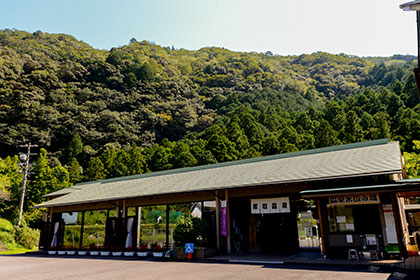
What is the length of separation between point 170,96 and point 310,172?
64429 mm

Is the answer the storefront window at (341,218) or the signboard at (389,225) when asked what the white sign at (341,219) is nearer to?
A: the storefront window at (341,218)

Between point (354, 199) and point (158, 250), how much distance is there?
872 cm

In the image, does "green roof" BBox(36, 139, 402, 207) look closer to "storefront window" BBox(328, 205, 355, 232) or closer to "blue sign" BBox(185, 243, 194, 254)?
"storefront window" BBox(328, 205, 355, 232)

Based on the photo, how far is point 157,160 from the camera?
4178cm

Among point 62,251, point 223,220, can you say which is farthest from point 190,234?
point 62,251

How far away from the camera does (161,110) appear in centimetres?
6594

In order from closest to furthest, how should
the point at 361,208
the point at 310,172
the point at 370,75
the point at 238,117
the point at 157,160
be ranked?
the point at 361,208 → the point at 310,172 → the point at 157,160 → the point at 238,117 → the point at 370,75

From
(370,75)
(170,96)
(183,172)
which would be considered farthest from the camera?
(370,75)

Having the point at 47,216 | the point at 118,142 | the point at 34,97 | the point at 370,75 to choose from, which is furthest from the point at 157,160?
the point at 370,75

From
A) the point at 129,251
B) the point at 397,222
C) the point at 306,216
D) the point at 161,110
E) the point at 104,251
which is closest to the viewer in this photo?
the point at 397,222

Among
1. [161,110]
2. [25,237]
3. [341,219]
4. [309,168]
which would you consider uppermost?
[161,110]

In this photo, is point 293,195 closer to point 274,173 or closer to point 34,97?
point 274,173

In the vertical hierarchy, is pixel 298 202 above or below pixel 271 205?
above

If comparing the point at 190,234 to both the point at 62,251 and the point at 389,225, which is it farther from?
the point at 62,251
